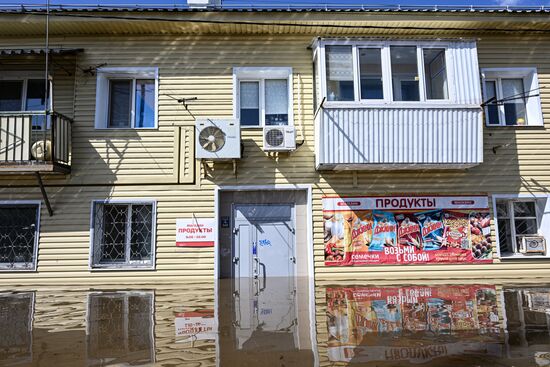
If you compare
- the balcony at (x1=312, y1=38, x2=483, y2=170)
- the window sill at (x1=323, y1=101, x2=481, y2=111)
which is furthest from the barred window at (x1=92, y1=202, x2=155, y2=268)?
the window sill at (x1=323, y1=101, x2=481, y2=111)

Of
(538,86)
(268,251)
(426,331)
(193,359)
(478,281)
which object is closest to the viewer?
(193,359)

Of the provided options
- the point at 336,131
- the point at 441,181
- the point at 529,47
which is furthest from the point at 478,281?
the point at 529,47

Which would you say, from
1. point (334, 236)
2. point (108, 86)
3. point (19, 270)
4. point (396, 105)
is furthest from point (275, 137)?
point (19, 270)

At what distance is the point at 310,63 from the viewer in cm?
913

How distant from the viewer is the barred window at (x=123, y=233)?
8602mm

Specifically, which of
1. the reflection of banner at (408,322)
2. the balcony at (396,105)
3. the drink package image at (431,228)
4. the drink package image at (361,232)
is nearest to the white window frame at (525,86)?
the balcony at (396,105)

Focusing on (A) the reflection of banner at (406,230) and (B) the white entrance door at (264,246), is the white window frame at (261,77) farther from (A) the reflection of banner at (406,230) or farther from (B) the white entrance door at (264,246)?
(A) the reflection of banner at (406,230)

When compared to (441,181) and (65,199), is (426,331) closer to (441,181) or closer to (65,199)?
(441,181)

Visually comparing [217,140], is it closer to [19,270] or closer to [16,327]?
[16,327]

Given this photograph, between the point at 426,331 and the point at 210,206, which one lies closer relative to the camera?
the point at 426,331

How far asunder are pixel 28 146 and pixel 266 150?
4.77m

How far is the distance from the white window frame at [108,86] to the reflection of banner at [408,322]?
18.7 feet

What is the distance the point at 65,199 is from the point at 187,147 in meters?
2.80

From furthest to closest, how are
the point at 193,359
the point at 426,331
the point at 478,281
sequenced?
the point at 478,281, the point at 426,331, the point at 193,359
